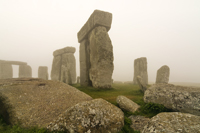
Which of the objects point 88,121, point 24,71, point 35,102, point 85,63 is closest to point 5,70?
point 24,71

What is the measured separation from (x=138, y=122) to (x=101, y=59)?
5.58 meters

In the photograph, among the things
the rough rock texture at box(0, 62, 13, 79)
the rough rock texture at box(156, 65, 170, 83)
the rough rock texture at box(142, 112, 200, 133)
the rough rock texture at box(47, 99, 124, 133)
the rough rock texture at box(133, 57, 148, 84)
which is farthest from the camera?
Result: the rough rock texture at box(0, 62, 13, 79)

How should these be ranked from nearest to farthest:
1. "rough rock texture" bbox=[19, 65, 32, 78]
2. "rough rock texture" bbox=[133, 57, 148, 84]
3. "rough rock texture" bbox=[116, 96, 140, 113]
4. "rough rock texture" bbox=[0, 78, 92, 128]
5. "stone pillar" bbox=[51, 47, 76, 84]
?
"rough rock texture" bbox=[0, 78, 92, 128], "rough rock texture" bbox=[116, 96, 140, 113], "rough rock texture" bbox=[133, 57, 148, 84], "stone pillar" bbox=[51, 47, 76, 84], "rough rock texture" bbox=[19, 65, 32, 78]

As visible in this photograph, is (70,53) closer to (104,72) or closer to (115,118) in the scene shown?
(104,72)

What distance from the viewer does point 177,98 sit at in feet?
12.1

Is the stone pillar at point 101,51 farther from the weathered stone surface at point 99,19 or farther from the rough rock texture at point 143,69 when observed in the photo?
the rough rock texture at point 143,69

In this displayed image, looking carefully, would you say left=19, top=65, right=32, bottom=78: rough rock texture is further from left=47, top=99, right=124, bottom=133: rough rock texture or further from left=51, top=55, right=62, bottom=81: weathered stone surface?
left=47, top=99, right=124, bottom=133: rough rock texture

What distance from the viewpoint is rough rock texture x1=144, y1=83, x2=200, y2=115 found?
3387 millimetres

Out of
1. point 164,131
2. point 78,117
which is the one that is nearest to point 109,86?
point 78,117

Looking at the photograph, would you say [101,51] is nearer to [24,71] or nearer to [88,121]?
[88,121]

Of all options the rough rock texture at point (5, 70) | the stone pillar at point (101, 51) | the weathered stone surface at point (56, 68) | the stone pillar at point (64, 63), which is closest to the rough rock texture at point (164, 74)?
the stone pillar at point (101, 51)

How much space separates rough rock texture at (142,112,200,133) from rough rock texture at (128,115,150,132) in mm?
906

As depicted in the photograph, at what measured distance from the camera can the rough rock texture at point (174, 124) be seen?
1997 millimetres

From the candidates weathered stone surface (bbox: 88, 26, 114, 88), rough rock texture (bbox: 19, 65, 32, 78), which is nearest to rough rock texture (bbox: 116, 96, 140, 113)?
weathered stone surface (bbox: 88, 26, 114, 88)
